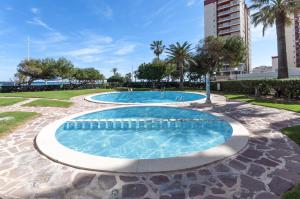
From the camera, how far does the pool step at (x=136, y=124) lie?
9.82 m

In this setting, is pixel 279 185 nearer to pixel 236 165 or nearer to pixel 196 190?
pixel 236 165

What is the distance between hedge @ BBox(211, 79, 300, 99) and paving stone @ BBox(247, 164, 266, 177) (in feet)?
47.2

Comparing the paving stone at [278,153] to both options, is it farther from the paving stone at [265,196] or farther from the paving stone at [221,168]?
the paving stone at [265,196]

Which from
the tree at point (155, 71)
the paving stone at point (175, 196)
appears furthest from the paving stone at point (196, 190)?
the tree at point (155, 71)

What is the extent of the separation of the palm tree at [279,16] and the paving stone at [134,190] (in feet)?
72.0

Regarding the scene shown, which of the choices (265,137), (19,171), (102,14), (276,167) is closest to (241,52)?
(102,14)

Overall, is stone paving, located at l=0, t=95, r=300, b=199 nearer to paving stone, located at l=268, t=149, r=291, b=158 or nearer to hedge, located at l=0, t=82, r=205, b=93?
paving stone, located at l=268, t=149, r=291, b=158

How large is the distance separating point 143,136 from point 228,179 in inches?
195

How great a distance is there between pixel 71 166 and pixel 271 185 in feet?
14.2

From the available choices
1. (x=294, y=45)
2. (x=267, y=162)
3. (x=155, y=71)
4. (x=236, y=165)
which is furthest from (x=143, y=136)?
(x=294, y=45)

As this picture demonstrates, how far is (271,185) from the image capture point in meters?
3.96

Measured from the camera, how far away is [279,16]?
20.2 meters

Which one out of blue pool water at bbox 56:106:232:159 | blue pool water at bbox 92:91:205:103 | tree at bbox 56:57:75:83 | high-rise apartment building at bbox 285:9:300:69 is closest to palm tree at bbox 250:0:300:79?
blue pool water at bbox 92:91:205:103

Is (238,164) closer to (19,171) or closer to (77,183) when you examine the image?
(77,183)
